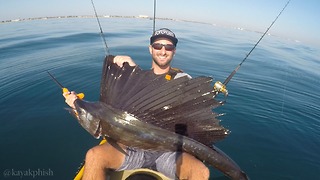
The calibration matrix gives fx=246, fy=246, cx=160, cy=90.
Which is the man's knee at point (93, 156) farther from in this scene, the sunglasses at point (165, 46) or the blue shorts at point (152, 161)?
the sunglasses at point (165, 46)

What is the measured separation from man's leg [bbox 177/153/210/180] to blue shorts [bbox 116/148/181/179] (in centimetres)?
8

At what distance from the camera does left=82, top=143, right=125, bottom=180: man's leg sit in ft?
8.88

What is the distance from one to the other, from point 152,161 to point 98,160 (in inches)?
28.1

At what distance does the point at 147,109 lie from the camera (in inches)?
102

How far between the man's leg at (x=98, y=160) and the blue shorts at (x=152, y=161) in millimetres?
213

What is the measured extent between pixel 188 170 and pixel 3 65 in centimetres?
940

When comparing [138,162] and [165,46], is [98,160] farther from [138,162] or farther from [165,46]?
[165,46]

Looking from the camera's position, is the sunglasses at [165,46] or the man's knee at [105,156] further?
the sunglasses at [165,46]

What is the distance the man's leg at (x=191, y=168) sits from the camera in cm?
270

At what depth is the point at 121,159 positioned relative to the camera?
2.96m

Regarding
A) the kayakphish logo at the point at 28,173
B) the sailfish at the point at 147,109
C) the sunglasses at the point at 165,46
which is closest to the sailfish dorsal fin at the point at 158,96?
the sailfish at the point at 147,109

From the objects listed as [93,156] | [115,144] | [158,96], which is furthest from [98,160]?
[158,96]

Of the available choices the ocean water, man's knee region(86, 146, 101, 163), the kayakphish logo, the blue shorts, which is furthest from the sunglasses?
the kayakphish logo

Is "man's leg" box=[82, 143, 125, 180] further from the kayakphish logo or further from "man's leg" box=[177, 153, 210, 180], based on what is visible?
the kayakphish logo
